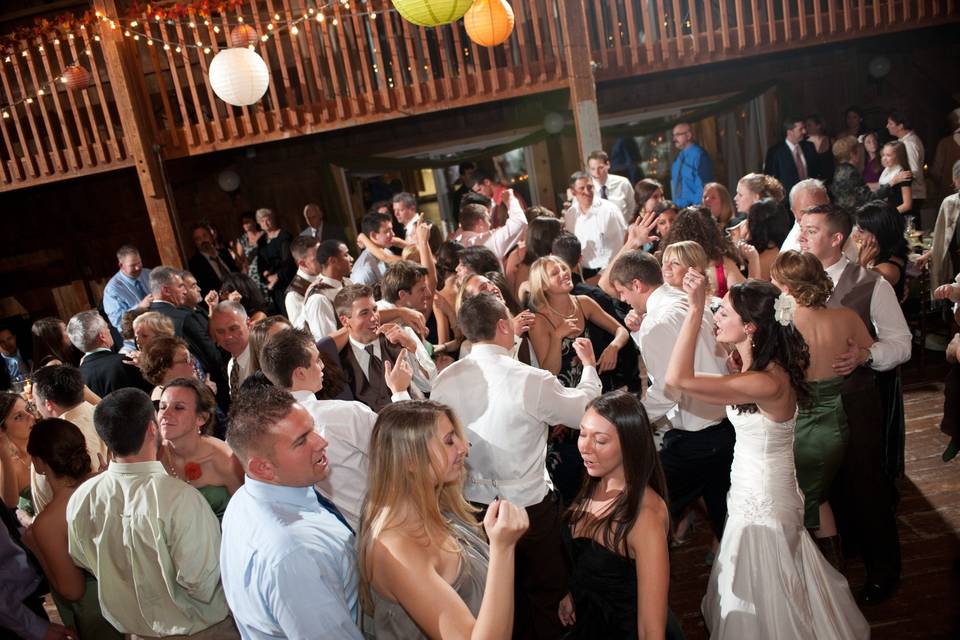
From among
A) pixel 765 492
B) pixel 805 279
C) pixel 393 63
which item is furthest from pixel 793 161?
pixel 765 492

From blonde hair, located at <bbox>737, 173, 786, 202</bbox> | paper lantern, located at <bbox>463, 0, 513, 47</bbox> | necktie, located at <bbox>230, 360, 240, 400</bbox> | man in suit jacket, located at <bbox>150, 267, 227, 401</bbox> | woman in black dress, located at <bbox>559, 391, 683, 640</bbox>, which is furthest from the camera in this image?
paper lantern, located at <bbox>463, 0, 513, 47</bbox>

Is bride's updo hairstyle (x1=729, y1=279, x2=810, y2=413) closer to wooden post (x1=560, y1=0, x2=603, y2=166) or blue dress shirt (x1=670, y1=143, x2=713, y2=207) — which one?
blue dress shirt (x1=670, y1=143, x2=713, y2=207)

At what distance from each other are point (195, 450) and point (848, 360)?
2516mm

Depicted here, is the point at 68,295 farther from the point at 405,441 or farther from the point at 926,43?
the point at 926,43

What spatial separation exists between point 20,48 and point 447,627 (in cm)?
784

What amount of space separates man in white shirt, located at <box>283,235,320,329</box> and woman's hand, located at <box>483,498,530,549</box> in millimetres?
3220

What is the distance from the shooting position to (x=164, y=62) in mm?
8938

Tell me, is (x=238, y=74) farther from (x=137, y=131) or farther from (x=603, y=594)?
(x=603, y=594)

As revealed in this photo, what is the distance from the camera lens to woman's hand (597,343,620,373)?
3879 millimetres

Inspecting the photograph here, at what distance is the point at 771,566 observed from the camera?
2.62 metres

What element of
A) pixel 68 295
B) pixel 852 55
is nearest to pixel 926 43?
pixel 852 55

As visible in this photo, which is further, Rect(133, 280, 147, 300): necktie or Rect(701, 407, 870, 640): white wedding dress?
Rect(133, 280, 147, 300): necktie

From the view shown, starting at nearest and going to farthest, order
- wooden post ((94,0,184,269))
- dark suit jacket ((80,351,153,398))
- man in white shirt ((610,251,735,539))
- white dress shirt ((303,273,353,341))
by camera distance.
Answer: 1. man in white shirt ((610,251,735,539))
2. dark suit jacket ((80,351,153,398))
3. white dress shirt ((303,273,353,341))
4. wooden post ((94,0,184,269))

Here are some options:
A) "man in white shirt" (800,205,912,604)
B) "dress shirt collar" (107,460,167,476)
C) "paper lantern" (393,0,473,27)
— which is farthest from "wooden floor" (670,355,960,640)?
"paper lantern" (393,0,473,27)
